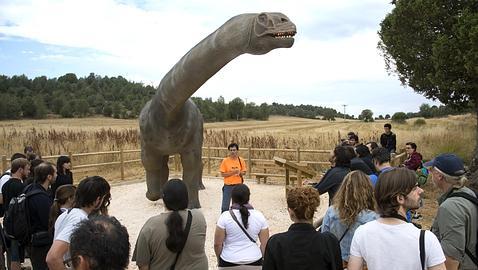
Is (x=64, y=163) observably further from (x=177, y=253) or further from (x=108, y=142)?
(x=108, y=142)

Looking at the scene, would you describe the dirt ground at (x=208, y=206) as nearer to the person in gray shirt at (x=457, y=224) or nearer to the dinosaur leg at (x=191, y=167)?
the dinosaur leg at (x=191, y=167)

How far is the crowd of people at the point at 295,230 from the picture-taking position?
6.97 feet

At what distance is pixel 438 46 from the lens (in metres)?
10.5

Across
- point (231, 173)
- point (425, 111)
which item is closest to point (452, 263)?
point (231, 173)

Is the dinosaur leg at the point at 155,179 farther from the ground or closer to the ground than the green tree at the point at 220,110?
closer to the ground

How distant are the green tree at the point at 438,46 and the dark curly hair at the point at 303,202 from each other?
8.66 meters

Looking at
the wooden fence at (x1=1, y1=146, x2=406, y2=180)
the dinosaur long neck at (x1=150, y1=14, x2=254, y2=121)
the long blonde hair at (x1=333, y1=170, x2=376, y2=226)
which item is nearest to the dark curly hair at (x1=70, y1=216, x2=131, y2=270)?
the long blonde hair at (x1=333, y1=170, x2=376, y2=226)

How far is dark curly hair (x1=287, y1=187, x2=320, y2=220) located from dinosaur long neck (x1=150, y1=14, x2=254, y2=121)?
2.72 metres

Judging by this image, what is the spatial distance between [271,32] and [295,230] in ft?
9.26

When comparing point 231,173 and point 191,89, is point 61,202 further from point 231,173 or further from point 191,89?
point 231,173

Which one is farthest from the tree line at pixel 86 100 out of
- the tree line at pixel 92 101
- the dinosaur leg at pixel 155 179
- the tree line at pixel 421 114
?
the dinosaur leg at pixel 155 179

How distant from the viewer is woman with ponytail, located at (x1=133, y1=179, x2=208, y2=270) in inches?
108

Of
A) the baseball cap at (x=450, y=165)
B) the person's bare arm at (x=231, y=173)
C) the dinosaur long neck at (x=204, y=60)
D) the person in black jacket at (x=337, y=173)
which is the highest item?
the dinosaur long neck at (x=204, y=60)

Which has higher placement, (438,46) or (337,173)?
(438,46)
